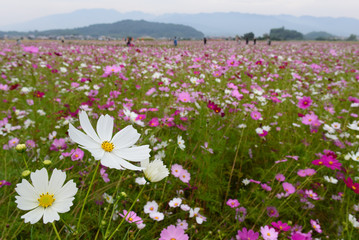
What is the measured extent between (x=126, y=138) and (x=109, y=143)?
5cm

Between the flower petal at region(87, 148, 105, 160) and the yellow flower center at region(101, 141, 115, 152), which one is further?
the yellow flower center at region(101, 141, 115, 152)

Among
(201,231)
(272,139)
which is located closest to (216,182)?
(201,231)

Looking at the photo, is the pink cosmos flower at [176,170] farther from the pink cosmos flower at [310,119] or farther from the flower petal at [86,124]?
the pink cosmos flower at [310,119]

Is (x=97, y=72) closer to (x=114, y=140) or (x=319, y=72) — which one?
(x=114, y=140)

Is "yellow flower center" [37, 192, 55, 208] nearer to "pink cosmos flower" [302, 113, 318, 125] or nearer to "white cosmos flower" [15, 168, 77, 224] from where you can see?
"white cosmos flower" [15, 168, 77, 224]

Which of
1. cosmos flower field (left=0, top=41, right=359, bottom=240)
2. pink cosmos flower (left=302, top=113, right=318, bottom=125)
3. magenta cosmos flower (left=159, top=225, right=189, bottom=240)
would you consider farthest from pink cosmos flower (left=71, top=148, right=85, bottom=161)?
pink cosmos flower (left=302, top=113, right=318, bottom=125)

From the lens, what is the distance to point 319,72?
4949 mm

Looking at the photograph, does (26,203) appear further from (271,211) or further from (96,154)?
(271,211)

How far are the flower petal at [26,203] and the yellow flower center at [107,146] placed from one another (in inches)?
7.4

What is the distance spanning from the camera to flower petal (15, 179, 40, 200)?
0.49 meters

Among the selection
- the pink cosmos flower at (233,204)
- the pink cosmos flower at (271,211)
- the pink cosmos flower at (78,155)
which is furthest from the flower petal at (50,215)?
the pink cosmos flower at (271,211)

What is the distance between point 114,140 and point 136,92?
8.90 ft

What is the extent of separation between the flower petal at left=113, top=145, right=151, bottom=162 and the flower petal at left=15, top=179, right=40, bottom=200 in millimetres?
195

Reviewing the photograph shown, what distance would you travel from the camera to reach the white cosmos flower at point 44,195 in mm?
495
